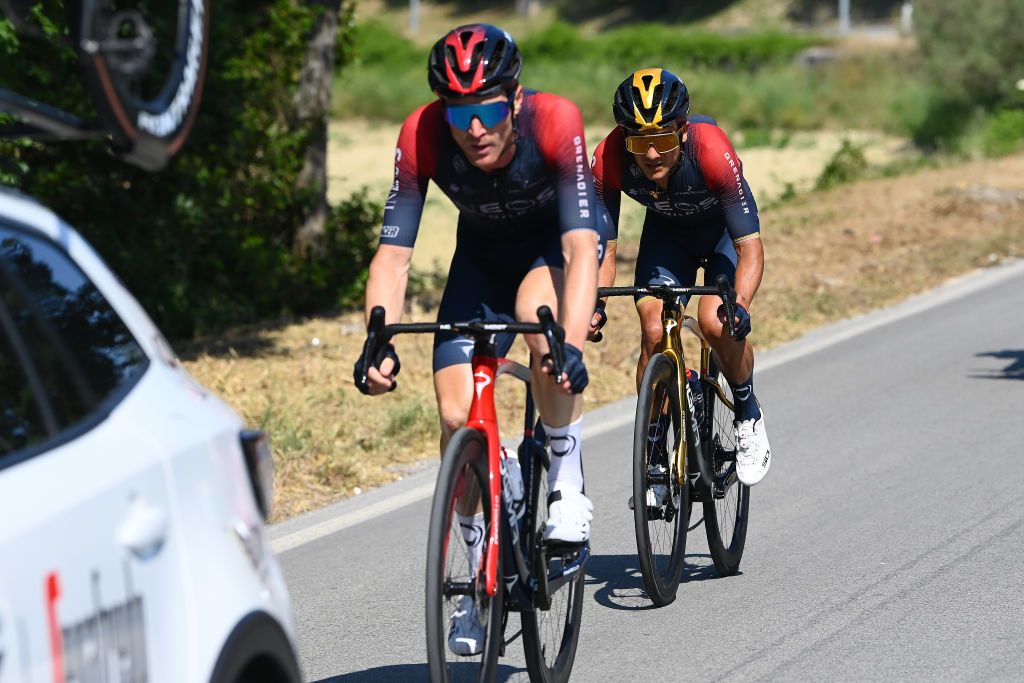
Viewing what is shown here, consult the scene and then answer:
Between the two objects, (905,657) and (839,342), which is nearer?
(905,657)

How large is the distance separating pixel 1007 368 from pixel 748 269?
5369 mm

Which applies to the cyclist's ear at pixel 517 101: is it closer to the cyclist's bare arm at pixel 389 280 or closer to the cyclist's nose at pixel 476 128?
the cyclist's nose at pixel 476 128

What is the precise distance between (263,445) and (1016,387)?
8066 mm

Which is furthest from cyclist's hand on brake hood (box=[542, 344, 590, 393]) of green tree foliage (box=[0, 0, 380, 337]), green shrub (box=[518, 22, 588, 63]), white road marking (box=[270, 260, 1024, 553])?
green shrub (box=[518, 22, 588, 63])

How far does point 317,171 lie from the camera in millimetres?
14961

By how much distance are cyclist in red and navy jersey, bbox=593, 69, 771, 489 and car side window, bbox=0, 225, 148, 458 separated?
130 inches

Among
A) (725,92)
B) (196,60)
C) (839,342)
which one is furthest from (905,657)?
(725,92)

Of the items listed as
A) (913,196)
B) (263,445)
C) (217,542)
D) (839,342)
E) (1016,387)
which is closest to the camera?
(217,542)

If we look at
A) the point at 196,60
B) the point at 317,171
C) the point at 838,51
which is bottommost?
the point at 838,51

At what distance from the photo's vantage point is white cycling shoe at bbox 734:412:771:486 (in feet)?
21.9

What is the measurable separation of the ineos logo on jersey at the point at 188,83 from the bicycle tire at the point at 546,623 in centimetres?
220

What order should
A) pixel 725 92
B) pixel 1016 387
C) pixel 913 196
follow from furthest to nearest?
pixel 725 92 → pixel 913 196 → pixel 1016 387

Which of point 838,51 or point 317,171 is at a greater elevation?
point 317,171

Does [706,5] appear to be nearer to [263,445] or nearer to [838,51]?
[838,51]
